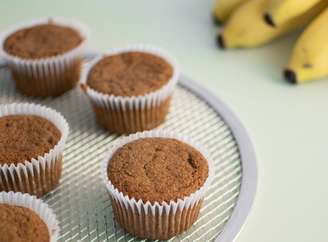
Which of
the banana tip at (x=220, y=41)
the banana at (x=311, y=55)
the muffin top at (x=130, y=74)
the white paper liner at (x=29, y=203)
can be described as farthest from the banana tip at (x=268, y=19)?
the white paper liner at (x=29, y=203)

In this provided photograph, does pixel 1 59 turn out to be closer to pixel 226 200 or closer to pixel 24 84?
pixel 24 84

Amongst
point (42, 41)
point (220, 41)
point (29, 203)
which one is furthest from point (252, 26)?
point (29, 203)

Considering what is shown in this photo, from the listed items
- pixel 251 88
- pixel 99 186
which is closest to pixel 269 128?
pixel 251 88

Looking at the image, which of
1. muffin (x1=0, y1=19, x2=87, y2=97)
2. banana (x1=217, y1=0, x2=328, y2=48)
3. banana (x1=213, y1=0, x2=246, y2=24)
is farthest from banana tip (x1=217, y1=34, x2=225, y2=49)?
muffin (x1=0, y1=19, x2=87, y2=97)

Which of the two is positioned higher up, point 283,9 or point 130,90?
point 283,9

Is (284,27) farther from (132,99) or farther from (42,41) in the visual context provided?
(42,41)

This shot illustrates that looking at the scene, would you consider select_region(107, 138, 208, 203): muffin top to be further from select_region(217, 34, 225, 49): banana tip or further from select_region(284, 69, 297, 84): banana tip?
select_region(217, 34, 225, 49): banana tip
